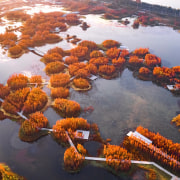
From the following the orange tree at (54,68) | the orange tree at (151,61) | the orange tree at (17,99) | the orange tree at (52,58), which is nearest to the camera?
the orange tree at (17,99)

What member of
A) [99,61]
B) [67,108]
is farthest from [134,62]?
[67,108]

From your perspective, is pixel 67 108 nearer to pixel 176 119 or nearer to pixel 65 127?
pixel 65 127

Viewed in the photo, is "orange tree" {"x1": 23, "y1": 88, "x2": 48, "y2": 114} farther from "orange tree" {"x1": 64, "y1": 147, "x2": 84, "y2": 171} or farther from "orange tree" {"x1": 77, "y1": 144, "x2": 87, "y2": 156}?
"orange tree" {"x1": 64, "y1": 147, "x2": 84, "y2": 171}

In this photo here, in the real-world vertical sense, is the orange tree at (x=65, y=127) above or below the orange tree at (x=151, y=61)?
below

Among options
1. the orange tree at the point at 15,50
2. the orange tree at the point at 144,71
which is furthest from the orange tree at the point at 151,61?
the orange tree at the point at 15,50

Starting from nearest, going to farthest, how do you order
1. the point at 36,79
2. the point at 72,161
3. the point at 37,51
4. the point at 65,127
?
the point at 72,161, the point at 65,127, the point at 36,79, the point at 37,51

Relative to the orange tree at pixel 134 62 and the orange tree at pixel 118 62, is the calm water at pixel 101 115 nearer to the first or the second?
the orange tree at pixel 118 62
